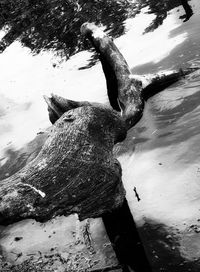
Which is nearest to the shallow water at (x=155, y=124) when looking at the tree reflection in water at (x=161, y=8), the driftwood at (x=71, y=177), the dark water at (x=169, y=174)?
the dark water at (x=169, y=174)

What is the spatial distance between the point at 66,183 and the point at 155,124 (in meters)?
2.78

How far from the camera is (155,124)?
21.3 feet

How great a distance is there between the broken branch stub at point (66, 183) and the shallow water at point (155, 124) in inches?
25.1

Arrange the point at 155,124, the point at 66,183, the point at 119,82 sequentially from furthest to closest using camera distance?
the point at 119,82 → the point at 155,124 → the point at 66,183

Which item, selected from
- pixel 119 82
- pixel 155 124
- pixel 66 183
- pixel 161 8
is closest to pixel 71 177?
pixel 66 183

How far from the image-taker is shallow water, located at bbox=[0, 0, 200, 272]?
4.08 metres

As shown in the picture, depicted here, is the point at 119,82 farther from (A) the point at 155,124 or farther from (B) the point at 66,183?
(B) the point at 66,183

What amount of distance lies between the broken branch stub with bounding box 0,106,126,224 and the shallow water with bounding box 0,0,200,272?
25.1 inches

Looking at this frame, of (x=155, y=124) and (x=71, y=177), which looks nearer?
(x=71, y=177)

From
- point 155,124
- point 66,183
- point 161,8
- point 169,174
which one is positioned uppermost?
point 66,183

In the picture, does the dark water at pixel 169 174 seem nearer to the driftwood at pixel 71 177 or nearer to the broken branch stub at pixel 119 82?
the broken branch stub at pixel 119 82

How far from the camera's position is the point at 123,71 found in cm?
772

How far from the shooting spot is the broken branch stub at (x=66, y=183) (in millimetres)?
4008

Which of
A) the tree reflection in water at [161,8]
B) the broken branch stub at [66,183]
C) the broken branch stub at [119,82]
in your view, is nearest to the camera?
the broken branch stub at [66,183]
